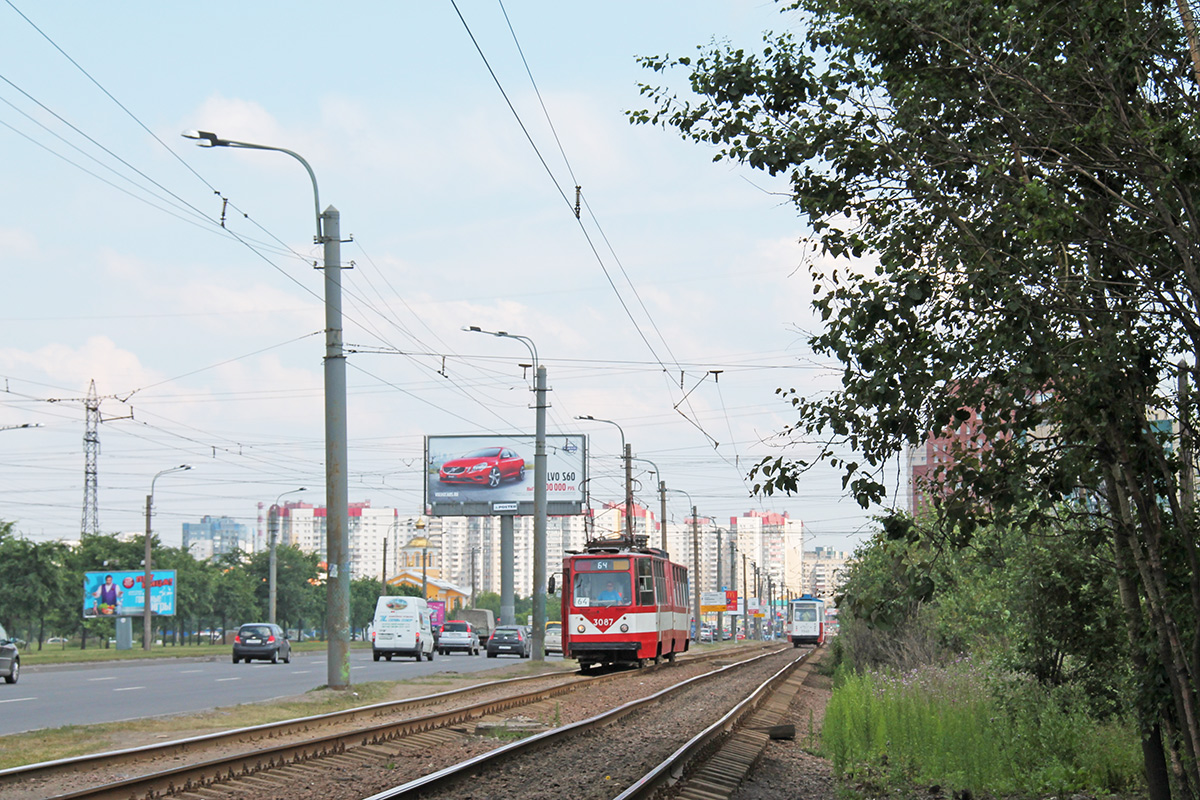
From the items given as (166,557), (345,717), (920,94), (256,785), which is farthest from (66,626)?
(920,94)

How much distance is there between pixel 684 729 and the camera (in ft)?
55.1

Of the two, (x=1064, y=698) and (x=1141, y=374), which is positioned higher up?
(x=1141, y=374)

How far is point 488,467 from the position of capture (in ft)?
239

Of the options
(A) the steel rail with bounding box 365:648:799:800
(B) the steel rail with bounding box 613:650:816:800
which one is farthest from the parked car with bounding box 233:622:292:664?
(B) the steel rail with bounding box 613:650:816:800

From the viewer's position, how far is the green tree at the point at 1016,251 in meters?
6.98

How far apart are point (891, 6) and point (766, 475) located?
297 centimetres

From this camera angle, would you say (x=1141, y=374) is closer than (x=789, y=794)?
Yes

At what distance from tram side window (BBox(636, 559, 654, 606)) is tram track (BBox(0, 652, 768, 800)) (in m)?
13.7

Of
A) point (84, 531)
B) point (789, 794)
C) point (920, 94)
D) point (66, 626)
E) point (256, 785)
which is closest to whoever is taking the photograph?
point (920, 94)

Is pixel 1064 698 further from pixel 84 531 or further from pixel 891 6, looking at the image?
pixel 84 531

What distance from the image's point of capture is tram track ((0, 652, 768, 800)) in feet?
32.8

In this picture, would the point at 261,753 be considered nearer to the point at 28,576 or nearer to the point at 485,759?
the point at 485,759

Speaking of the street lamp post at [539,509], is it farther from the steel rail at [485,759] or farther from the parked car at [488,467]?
the parked car at [488,467]

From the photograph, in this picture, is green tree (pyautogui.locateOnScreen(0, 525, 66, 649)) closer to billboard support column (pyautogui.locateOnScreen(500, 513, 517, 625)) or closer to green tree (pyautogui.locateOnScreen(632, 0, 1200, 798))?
billboard support column (pyautogui.locateOnScreen(500, 513, 517, 625))
